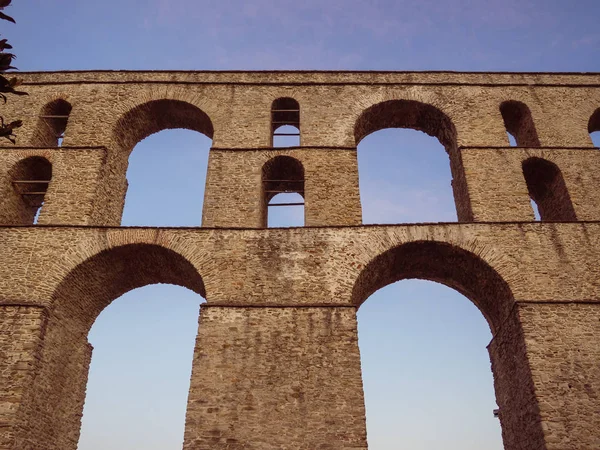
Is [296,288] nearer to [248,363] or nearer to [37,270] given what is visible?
[248,363]

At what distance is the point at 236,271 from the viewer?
10781mm

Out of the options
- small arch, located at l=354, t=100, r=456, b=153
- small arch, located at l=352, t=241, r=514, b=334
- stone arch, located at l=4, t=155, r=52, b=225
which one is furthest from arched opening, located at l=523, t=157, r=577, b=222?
stone arch, located at l=4, t=155, r=52, b=225

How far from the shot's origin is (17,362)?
31.7 ft

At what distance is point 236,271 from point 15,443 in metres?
4.93

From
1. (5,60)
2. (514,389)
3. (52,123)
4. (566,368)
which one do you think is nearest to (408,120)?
(514,389)

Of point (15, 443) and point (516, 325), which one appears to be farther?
point (516, 325)

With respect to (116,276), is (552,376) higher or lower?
lower

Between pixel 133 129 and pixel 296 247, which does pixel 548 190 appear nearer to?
pixel 296 247

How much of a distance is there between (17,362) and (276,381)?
4.84m

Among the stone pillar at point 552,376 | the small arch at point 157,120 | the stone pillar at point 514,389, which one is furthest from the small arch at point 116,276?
the stone pillar at point 552,376

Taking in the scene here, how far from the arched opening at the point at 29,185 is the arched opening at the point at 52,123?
2.08 ft

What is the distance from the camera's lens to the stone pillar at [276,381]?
899 centimetres

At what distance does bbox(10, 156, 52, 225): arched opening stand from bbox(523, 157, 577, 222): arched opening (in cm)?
1221

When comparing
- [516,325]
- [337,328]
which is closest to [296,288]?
[337,328]
